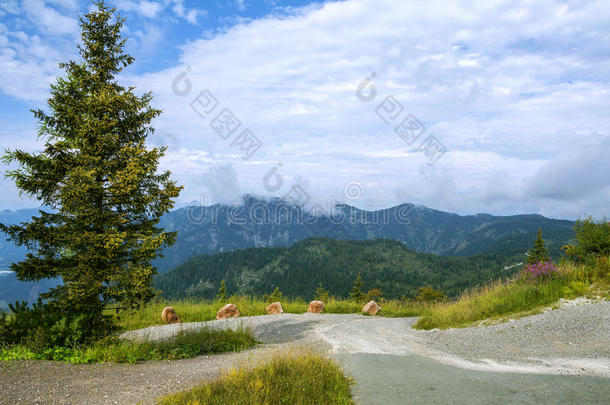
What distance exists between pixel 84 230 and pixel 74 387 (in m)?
5.12

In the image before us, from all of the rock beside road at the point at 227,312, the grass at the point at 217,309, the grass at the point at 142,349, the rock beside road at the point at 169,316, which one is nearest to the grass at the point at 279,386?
the grass at the point at 142,349

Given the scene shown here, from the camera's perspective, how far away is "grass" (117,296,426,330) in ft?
53.7

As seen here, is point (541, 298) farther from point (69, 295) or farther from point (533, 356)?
point (69, 295)

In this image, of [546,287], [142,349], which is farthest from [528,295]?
[142,349]

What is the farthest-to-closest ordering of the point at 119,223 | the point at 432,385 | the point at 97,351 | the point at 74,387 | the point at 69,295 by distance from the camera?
1. the point at 119,223
2. the point at 69,295
3. the point at 97,351
4. the point at 432,385
5. the point at 74,387

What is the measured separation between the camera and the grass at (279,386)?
6273mm

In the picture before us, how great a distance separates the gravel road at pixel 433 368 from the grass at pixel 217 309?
3.26 meters

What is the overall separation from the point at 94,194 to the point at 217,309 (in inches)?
411

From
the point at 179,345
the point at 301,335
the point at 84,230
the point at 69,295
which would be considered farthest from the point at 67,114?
the point at 301,335

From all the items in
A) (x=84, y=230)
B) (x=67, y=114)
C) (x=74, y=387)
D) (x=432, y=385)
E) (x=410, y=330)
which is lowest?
(x=410, y=330)

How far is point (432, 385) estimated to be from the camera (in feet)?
25.0

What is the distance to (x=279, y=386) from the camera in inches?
274

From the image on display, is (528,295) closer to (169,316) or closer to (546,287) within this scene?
(546,287)

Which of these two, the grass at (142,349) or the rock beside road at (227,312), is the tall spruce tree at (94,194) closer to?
the grass at (142,349)
